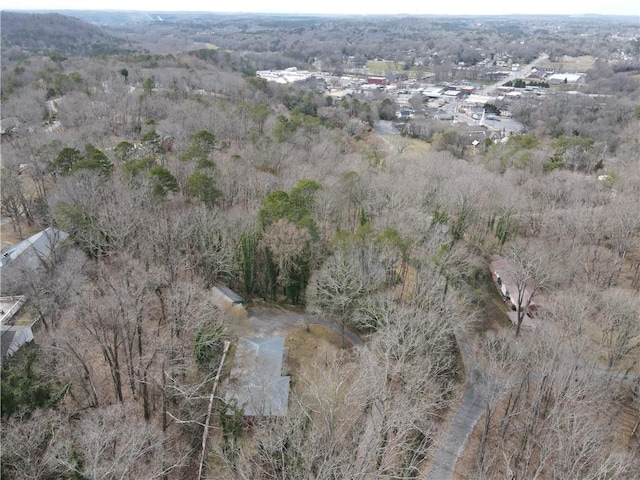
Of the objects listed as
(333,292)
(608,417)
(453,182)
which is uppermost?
(453,182)

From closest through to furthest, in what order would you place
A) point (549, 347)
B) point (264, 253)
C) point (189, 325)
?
point (549, 347)
point (189, 325)
point (264, 253)

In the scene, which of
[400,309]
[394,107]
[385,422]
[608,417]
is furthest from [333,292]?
[394,107]

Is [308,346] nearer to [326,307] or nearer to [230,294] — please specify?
[326,307]

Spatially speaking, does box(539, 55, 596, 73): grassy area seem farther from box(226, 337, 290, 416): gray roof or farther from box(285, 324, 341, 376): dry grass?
box(226, 337, 290, 416): gray roof

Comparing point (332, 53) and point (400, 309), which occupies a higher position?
point (332, 53)

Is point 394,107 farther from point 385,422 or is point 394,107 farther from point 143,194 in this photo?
point 385,422

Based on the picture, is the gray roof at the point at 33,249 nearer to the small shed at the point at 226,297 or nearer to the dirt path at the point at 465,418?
the small shed at the point at 226,297

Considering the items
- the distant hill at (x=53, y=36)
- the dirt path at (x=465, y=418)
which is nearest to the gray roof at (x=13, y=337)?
the dirt path at (x=465, y=418)
